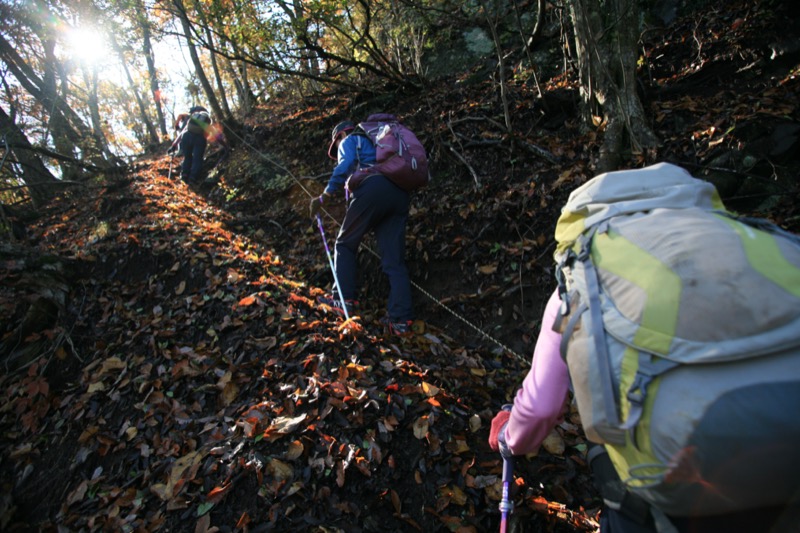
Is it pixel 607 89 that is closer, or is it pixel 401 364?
pixel 401 364

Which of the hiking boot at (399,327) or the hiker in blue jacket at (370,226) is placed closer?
the hiking boot at (399,327)

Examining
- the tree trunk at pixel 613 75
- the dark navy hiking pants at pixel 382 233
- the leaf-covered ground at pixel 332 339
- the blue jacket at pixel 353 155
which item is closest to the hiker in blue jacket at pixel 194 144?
the leaf-covered ground at pixel 332 339

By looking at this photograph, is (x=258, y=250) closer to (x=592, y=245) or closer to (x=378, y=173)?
(x=378, y=173)

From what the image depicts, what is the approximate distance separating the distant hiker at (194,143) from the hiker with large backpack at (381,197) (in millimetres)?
7143

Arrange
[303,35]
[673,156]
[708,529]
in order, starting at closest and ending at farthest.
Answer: [708,529] → [673,156] → [303,35]

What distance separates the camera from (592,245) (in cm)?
149

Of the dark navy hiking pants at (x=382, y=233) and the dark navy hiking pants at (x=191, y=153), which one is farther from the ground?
the dark navy hiking pants at (x=191, y=153)

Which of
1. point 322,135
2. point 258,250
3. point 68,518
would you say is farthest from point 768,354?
point 322,135

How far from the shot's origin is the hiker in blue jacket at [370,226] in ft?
15.1

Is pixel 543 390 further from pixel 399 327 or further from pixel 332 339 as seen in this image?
pixel 399 327

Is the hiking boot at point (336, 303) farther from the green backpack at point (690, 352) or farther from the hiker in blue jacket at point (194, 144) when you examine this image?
the hiker in blue jacket at point (194, 144)

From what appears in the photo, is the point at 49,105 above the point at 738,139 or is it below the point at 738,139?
above

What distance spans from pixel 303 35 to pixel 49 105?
11.3 meters

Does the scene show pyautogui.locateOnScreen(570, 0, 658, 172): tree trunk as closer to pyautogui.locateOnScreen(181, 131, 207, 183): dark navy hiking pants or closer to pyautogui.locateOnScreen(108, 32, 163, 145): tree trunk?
pyautogui.locateOnScreen(181, 131, 207, 183): dark navy hiking pants
